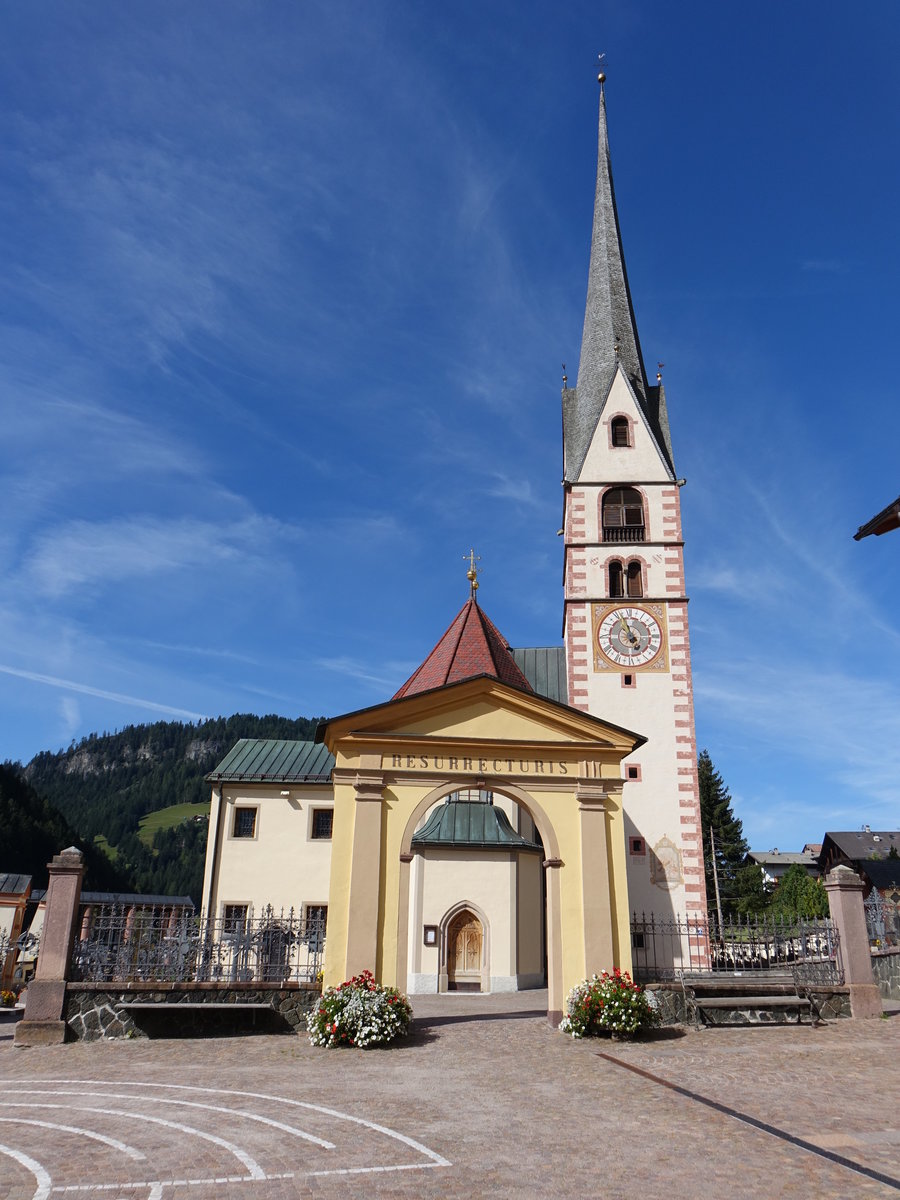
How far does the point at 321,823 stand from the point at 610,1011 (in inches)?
832

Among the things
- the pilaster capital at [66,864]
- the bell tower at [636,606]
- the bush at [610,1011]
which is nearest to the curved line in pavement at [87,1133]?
the pilaster capital at [66,864]

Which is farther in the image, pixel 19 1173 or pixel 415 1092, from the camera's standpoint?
pixel 415 1092

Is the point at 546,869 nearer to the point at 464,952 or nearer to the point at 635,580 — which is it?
the point at 464,952

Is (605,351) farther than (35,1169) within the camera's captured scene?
Yes

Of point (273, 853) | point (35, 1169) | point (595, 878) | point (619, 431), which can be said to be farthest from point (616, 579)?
point (35, 1169)

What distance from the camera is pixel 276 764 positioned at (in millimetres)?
36656

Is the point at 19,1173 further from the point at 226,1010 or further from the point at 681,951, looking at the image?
the point at 681,951

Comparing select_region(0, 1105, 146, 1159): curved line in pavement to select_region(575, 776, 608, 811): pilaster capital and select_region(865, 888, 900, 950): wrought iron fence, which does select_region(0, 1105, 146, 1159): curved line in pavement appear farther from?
select_region(865, 888, 900, 950): wrought iron fence

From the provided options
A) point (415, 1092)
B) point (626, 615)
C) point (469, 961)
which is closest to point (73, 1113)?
point (415, 1092)

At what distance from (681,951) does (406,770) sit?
44.0ft

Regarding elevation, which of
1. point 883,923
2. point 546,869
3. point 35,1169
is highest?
point 546,869

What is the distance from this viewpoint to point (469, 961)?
27297mm

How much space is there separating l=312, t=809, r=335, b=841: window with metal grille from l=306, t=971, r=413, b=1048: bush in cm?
1926

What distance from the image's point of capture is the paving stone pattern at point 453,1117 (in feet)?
24.2
